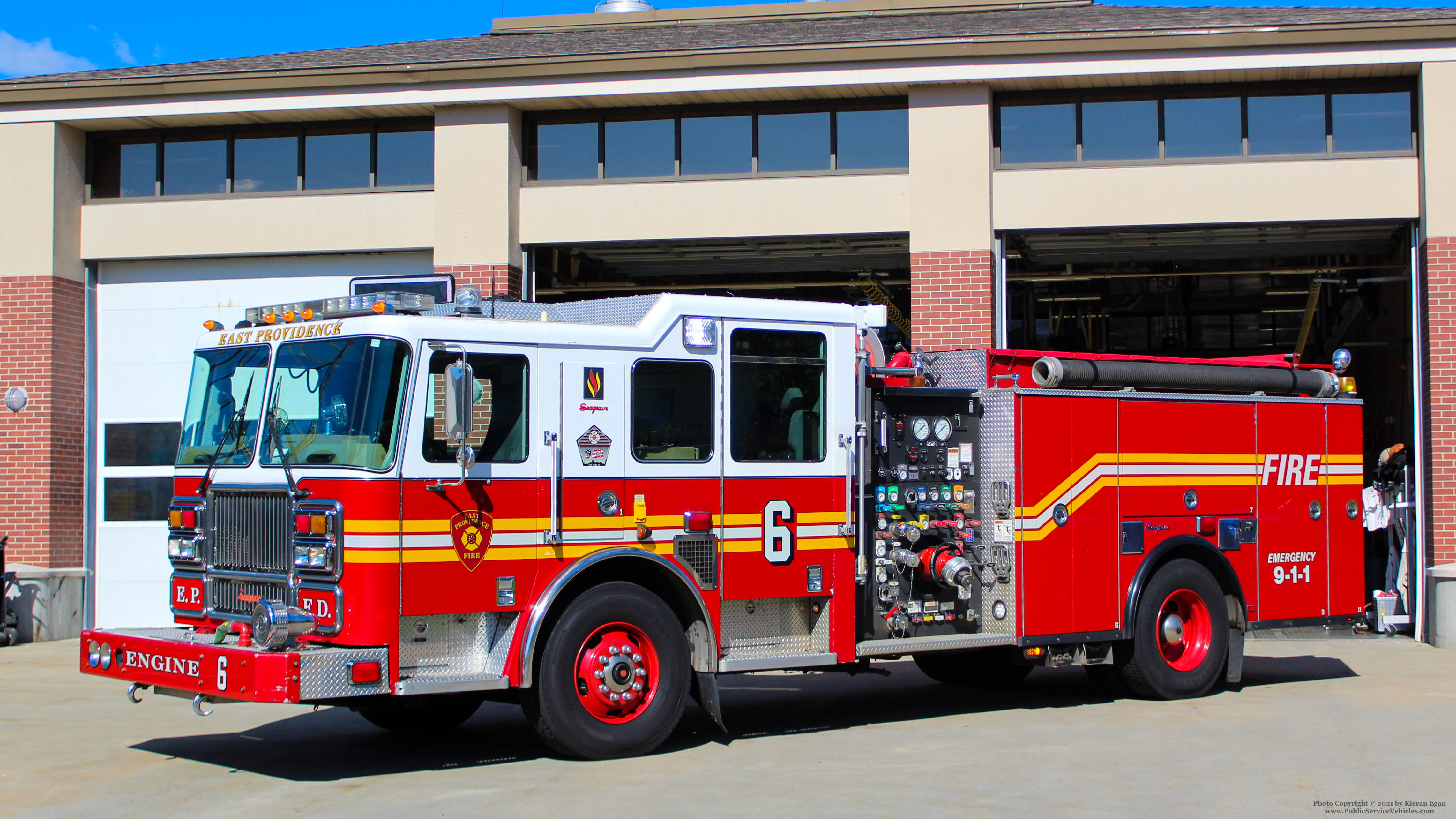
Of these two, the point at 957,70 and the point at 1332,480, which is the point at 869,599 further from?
the point at 957,70

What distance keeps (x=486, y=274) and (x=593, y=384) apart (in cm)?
734

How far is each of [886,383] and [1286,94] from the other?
24.2 ft

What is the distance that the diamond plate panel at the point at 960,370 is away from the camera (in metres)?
9.87

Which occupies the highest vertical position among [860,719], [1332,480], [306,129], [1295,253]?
[306,129]

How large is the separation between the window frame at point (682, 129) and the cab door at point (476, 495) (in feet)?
24.5

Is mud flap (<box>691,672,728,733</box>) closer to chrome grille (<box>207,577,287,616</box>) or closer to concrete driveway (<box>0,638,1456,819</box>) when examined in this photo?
concrete driveway (<box>0,638,1456,819</box>)

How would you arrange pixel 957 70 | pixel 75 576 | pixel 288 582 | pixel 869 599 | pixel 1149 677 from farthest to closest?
pixel 75 576, pixel 957 70, pixel 1149 677, pixel 869 599, pixel 288 582

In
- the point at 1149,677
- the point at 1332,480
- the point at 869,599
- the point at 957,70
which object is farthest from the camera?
the point at 957,70

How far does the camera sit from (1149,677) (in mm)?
Result: 10188

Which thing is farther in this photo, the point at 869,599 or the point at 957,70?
the point at 957,70

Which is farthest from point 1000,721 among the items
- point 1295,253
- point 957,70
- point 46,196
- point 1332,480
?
point 46,196

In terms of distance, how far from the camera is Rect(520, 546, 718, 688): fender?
298 inches

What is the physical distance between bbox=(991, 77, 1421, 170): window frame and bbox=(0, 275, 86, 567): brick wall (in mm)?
10401

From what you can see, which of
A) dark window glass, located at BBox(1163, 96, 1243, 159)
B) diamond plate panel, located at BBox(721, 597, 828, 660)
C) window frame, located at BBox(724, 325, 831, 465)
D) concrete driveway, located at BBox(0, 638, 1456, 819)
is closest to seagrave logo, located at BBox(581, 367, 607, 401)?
window frame, located at BBox(724, 325, 831, 465)
